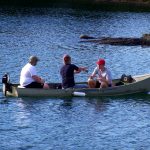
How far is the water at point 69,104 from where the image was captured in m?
21.8

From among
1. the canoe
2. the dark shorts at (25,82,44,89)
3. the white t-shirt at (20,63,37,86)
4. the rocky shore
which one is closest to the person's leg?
the canoe

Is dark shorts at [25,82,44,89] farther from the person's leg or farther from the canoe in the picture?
the person's leg

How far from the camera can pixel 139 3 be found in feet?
364

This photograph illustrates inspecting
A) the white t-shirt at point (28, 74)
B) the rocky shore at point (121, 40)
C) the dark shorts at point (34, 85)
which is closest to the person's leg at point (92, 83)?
the dark shorts at point (34, 85)

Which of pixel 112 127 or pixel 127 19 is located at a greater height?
pixel 127 19

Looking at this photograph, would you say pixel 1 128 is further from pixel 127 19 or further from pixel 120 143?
pixel 127 19

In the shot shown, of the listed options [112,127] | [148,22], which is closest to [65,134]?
[112,127]

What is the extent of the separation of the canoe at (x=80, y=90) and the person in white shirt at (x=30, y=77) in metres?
0.38

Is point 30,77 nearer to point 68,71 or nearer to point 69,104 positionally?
point 68,71

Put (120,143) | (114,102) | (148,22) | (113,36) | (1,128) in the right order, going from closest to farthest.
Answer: (120,143), (1,128), (114,102), (113,36), (148,22)

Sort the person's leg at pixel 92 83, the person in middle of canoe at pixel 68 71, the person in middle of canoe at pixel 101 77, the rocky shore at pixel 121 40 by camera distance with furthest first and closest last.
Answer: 1. the rocky shore at pixel 121 40
2. the person's leg at pixel 92 83
3. the person in middle of canoe at pixel 101 77
4. the person in middle of canoe at pixel 68 71

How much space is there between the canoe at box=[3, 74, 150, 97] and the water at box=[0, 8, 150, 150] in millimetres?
297

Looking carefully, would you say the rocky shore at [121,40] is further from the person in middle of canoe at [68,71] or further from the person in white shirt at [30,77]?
the person in white shirt at [30,77]

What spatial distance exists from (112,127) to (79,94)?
17.4ft
